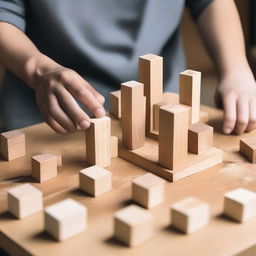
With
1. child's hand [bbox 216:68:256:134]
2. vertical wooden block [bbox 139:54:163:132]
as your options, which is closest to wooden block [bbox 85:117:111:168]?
vertical wooden block [bbox 139:54:163:132]

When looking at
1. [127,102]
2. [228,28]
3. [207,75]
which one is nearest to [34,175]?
[127,102]

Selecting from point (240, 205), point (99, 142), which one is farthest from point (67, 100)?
point (240, 205)

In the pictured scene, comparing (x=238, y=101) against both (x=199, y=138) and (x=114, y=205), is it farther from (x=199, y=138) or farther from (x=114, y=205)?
(x=114, y=205)

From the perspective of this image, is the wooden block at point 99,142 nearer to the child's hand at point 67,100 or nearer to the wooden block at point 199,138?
the child's hand at point 67,100

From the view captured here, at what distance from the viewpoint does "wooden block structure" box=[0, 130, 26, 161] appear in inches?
33.9

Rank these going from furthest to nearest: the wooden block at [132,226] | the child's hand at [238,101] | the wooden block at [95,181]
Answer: the child's hand at [238,101] < the wooden block at [95,181] < the wooden block at [132,226]

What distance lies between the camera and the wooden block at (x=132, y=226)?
64cm

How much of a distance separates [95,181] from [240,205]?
184 mm

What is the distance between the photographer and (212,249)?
63cm

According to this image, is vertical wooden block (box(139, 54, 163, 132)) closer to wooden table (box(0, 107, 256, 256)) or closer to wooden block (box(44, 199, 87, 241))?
wooden table (box(0, 107, 256, 256))

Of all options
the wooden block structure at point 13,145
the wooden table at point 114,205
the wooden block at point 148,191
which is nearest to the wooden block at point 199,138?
the wooden table at point 114,205

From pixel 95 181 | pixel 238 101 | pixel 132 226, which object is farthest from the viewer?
pixel 238 101

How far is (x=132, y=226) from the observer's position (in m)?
0.63

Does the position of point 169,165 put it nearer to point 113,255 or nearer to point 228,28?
point 113,255
